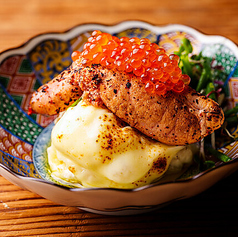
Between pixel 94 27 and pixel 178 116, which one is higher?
pixel 94 27

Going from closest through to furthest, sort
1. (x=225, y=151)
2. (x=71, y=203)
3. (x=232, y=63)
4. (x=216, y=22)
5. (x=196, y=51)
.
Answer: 1. (x=71, y=203)
2. (x=225, y=151)
3. (x=232, y=63)
4. (x=196, y=51)
5. (x=216, y=22)

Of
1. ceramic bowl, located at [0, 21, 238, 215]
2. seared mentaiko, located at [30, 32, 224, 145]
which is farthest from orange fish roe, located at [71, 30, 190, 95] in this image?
ceramic bowl, located at [0, 21, 238, 215]

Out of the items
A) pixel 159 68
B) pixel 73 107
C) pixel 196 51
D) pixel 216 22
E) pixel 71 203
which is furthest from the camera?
pixel 216 22

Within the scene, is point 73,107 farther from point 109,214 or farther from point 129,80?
point 109,214

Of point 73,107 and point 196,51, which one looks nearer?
point 73,107

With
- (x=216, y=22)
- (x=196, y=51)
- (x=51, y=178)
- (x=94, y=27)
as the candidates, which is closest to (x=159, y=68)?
(x=51, y=178)

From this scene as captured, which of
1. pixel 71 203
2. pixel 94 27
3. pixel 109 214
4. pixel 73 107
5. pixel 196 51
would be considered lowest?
pixel 109 214
